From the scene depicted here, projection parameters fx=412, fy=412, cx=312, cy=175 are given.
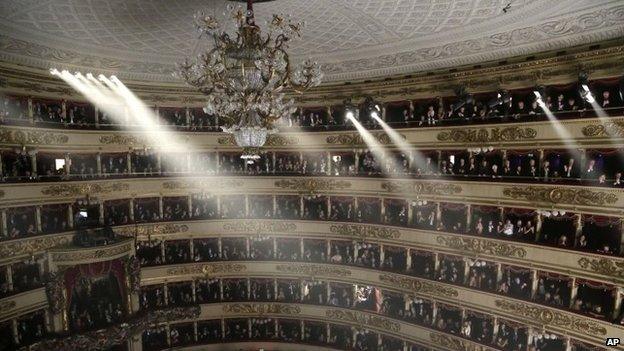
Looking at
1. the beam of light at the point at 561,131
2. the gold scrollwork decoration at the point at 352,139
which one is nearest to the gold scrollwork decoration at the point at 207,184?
the gold scrollwork decoration at the point at 352,139

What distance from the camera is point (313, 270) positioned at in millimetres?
25812

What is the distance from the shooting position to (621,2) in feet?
41.1

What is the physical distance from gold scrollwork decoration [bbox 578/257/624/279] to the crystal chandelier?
13.5 m

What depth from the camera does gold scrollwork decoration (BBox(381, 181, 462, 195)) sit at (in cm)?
2089

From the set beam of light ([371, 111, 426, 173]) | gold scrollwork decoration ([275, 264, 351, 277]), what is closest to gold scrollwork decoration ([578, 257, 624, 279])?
beam of light ([371, 111, 426, 173])

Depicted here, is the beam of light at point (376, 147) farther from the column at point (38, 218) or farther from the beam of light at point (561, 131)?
the column at point (38, 218)

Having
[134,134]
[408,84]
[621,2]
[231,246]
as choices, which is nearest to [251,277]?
[231,246]

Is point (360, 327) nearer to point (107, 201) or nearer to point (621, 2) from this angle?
point (107, 201)

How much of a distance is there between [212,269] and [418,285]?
42.9 ft

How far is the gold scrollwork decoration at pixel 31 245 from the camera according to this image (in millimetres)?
19580

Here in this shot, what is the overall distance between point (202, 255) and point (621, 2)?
962 inches

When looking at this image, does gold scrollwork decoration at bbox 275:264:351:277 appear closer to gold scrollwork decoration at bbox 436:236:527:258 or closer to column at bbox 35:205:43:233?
gold scrollwork decoration at bbox 436:236:527:258

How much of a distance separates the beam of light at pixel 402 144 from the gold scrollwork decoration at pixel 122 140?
14.0 m

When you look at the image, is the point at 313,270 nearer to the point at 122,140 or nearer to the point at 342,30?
the point at 122,140
